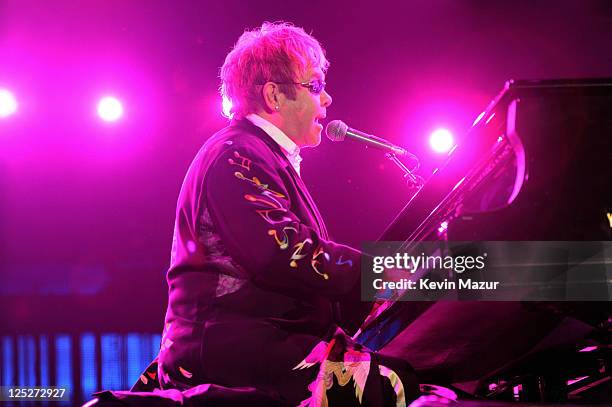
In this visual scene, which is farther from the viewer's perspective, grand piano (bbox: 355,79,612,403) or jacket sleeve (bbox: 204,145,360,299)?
jacket sleeve (bbox: 204,145,360,299)

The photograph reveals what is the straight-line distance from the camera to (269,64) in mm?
1809

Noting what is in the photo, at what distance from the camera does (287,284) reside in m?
1.45

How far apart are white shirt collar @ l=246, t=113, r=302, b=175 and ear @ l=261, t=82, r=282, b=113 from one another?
0.04 metres

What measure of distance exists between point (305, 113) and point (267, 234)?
1.85 ft

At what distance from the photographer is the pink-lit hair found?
5.91 ft

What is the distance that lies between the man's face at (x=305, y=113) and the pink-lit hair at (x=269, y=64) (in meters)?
0.02

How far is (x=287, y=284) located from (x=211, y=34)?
1.90 metres

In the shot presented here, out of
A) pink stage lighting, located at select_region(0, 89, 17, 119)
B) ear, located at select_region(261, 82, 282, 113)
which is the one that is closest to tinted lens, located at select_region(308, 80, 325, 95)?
ear, located at select_region(261, 82, 282, 113)

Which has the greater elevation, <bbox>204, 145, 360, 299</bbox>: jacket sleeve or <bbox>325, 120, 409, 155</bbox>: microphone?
<bbox>325, 120, 409, 155</bbox>: microphone

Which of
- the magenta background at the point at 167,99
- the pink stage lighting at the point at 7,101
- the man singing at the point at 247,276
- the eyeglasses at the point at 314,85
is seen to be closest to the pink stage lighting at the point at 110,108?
the magenta background at the point at 167,99

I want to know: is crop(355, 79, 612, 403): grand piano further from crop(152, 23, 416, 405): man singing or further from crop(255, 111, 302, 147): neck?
crop(255, 111, 302, 147): neck

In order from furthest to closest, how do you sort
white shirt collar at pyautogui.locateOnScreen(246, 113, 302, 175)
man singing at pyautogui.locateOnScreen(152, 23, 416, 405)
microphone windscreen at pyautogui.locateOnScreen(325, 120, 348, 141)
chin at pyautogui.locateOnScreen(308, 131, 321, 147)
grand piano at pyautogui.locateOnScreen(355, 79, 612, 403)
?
microphone windscreen at pyautogui.locateOnScreen(325, 120, 348, 141), chin at pyautogui.locateOnScreen(308, 131, 321, 147), white shirt collar at pyautogui.locateOnScreen(246, 113, 302, 175), man singing at pyautogui.locateOnScreen(152, 23, 416, 405), grand piano at pyautogui.locateOnScreen(355, 79, 612, 403)

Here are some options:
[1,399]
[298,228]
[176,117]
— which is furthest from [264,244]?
[1,399]

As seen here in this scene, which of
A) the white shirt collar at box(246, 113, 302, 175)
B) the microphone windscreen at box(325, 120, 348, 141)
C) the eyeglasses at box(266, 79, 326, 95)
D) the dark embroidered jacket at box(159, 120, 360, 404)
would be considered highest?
the eyeglasses at box(266, 79, 326, 95)
